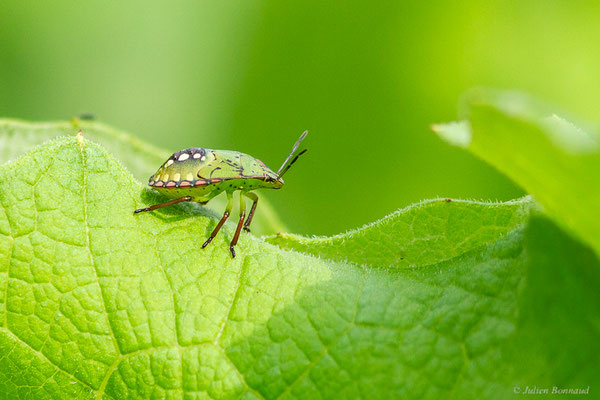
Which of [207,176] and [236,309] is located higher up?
[207,176]

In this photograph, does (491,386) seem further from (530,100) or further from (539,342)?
(530,100)

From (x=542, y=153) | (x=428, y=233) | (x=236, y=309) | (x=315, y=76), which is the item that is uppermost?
(x=542, y=153)

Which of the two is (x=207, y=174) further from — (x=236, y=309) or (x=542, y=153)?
(x=542, y=153)
